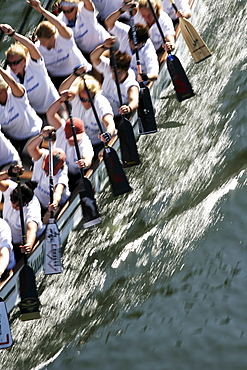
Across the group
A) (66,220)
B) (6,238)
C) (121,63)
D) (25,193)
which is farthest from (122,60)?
(6,238)

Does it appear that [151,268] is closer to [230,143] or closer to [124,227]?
[124,227]

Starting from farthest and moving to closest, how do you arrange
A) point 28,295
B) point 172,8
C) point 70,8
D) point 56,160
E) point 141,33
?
point 172,8 < point 70,8 < point 141,33 < point 56,160 < point 28,295

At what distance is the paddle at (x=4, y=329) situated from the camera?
533 centimetres

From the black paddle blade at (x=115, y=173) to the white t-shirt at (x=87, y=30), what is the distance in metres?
1.53

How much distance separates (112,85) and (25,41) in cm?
78

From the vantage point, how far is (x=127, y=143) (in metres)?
6.39

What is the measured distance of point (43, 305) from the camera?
5781mm

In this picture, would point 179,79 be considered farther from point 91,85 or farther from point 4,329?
point 4,329

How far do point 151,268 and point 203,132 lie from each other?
162 cm

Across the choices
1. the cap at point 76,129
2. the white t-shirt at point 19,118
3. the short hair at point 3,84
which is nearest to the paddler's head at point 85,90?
the cap at point 76,129

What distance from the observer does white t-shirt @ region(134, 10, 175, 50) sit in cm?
729

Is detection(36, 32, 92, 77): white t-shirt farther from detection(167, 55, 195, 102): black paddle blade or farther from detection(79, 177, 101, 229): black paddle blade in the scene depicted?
detection(79, 177, 101, 229): black paddle blade

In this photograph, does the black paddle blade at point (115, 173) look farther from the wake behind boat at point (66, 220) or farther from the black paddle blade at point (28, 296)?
the black paddle blade at point (28, 296)

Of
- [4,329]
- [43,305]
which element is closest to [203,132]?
[43,305]
